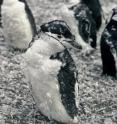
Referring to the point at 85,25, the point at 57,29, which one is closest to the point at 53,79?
the point at 57,29

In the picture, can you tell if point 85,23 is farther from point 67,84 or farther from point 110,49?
point 67,84

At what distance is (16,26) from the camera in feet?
14.1

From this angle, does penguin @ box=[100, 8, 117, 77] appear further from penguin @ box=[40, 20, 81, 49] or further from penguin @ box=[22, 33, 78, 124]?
penguin @ box=[22, 33, 78, 124]

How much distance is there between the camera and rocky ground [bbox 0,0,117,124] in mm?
3232

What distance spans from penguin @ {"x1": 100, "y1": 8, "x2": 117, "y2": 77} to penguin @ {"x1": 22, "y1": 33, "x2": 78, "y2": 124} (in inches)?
34.8

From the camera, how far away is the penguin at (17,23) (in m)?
4.27

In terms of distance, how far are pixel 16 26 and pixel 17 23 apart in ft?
0.10

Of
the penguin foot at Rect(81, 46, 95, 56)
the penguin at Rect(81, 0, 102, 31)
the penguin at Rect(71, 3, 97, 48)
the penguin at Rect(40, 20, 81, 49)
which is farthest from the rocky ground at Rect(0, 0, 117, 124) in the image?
the penguin at Rect(81, 0, 102, 31)

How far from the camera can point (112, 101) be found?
3504 millimetres

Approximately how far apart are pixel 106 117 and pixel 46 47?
2.25ft

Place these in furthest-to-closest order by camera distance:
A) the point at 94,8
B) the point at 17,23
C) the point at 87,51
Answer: the point at 94,8, the point at 87,51, the point at 17,23

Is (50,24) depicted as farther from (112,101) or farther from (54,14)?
(54,14)

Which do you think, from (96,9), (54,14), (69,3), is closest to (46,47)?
(69,3)

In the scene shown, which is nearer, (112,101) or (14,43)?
(112,101)
